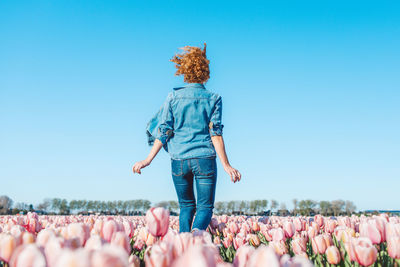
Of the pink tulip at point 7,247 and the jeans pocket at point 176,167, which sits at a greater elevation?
the jeans pocket at point 176,167

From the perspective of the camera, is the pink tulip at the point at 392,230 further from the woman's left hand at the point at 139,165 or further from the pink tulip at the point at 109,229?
the woman's left hand at the point at 139,165

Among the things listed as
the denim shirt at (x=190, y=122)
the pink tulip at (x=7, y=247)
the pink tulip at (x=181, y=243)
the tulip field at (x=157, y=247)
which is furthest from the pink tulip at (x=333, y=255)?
the denim shirt at (x=190, y=122)

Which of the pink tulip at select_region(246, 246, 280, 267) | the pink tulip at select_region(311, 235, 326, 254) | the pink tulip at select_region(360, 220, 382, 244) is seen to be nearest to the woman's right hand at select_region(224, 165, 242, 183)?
the pink tulip at select_region(311, 235, 326, 254)

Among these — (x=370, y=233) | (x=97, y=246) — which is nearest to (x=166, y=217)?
(x=97, y=246)

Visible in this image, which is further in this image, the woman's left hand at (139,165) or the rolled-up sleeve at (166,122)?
the rolled-up sleeve at (166,122)

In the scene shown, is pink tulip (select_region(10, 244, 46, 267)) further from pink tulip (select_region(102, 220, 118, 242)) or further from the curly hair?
the curly hair

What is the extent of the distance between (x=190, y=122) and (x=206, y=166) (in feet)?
2.48

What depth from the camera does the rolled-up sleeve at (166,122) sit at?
206 inches

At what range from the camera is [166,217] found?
225 centimetres

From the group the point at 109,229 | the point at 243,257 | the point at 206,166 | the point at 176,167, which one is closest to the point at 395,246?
the point at 243,257

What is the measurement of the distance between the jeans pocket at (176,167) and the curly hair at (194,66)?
54.2 inches

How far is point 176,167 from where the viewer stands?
5160mm

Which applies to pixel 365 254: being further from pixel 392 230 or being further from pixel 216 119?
pixel 216 119

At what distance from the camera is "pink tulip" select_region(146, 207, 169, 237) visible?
7.27 feet
